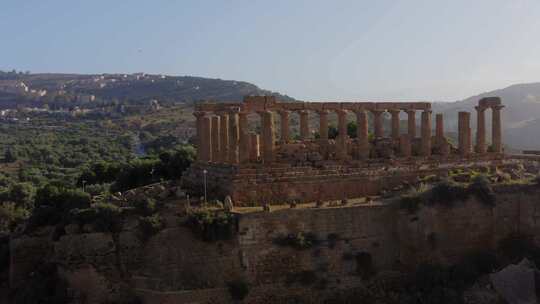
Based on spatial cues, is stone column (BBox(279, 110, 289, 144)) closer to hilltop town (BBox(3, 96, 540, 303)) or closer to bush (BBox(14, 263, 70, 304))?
hilltop town (BBox(3, 96, 540, 303))

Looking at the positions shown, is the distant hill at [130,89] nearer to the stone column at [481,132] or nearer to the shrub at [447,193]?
the stone column at [481,132]

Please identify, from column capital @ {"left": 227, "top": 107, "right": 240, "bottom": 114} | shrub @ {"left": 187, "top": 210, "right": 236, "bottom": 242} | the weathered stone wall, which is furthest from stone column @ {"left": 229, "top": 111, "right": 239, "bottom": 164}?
shrub @ {"left": 187, "top": 210, "right": 236, "bottom": 242}

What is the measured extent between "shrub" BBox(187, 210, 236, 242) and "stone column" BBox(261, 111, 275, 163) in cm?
540

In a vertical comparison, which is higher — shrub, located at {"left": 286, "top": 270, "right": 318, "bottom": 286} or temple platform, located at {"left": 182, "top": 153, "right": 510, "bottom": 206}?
temple platform, located at {"left": 182, "top": 153, "right": 510, "bottom": 206}

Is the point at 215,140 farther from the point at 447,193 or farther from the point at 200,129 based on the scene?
the point at 447,193

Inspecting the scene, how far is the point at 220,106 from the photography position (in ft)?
92.4

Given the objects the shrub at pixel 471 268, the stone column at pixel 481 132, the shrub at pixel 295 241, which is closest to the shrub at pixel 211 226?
the shrub at pixel 295 241

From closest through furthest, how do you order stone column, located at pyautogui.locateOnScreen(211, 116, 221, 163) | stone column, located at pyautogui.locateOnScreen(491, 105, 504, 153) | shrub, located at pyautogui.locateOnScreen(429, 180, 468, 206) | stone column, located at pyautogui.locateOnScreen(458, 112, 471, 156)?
shrub, located at pyautogui.locateOnScreen(429, 180, 468, 206) < stone column, located at pyautogui.locateOnScreen(211, 116, 221, 163) < stone column, located at pyautogui.locateOnScreen(458, 112, 471, 156) < stone column, located at pyautogui.locateOnScreen(491, 105, 504, 153)

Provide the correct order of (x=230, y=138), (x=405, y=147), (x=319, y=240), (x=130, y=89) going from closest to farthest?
1. (x=319, y=240)
2. (x=230, y=138)
3. (x=405, y=147)
4. (x=130, y=89)

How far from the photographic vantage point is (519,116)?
80812mm

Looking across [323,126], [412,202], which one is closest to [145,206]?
[412,202]

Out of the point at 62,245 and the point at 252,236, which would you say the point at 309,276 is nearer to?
the point at 252,236

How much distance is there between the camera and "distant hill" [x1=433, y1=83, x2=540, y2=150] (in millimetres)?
69938

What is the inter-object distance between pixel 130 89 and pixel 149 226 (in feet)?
470
